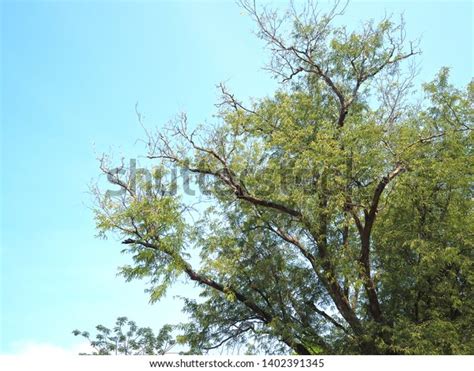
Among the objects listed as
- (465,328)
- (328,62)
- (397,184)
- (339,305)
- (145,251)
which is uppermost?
(328,62)

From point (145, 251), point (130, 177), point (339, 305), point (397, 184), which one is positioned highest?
point (130, 177)

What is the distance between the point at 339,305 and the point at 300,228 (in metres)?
1.86

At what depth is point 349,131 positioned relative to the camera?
10.6m

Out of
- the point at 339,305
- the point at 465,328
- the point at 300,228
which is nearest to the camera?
the point at 465,328

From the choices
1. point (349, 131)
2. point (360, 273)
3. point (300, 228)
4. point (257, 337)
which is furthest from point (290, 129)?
point (257, 337)

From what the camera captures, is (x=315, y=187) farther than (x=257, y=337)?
No

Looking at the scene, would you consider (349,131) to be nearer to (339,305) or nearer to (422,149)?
(422,149)

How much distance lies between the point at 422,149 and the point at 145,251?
5.59 metres

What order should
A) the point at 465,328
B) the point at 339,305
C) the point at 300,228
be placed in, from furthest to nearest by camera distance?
1. the point at 300,228
2. the point at 339,305
3. the point at 465,328

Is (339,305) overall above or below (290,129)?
below

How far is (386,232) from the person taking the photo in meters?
11.5

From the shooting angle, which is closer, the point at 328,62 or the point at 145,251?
the point at 145,251

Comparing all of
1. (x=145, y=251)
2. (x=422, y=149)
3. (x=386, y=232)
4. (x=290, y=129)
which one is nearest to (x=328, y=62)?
(x=290, y=129)

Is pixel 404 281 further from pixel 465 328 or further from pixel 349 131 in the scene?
pixel 349 131
